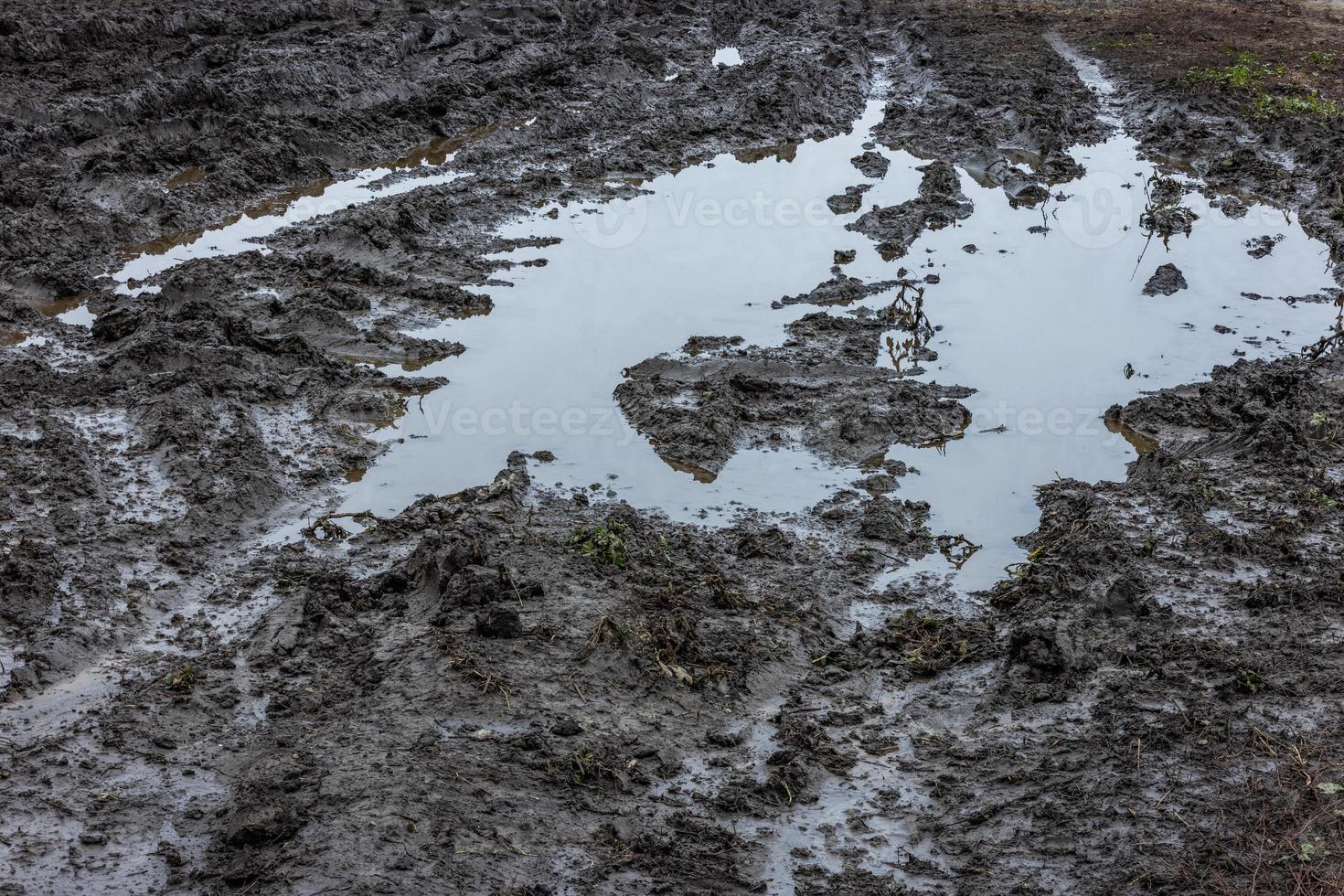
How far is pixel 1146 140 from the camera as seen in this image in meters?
14.7

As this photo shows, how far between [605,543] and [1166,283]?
713 centimetres

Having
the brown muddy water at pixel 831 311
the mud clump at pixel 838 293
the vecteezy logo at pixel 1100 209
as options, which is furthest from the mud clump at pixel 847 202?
the vecteezy logo at pixel 1100 209

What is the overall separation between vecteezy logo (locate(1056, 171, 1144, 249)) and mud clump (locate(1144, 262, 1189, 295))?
41.3 inches

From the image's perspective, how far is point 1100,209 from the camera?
41.1 feet

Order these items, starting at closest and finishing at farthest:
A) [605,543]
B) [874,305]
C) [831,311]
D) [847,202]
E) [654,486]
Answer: [605,543]
[654,486]
[831,311]
[874,305]
[847,202]

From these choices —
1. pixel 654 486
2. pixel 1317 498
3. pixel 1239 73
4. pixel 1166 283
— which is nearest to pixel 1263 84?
pixel 1239 73

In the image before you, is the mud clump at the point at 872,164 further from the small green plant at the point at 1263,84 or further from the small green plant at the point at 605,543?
the small green plant at the point at 605,543

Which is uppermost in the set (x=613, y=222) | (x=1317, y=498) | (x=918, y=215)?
(x=918, y=215)

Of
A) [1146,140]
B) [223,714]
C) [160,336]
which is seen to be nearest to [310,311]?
[160,336]

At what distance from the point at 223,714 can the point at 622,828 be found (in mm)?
2101

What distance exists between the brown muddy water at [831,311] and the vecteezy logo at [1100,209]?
0.12 feet

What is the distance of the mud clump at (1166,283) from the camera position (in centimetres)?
1047

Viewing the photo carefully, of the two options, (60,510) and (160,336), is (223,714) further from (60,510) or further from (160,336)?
(160,336)

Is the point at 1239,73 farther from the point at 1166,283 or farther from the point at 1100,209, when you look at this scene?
the point at 1166,283
